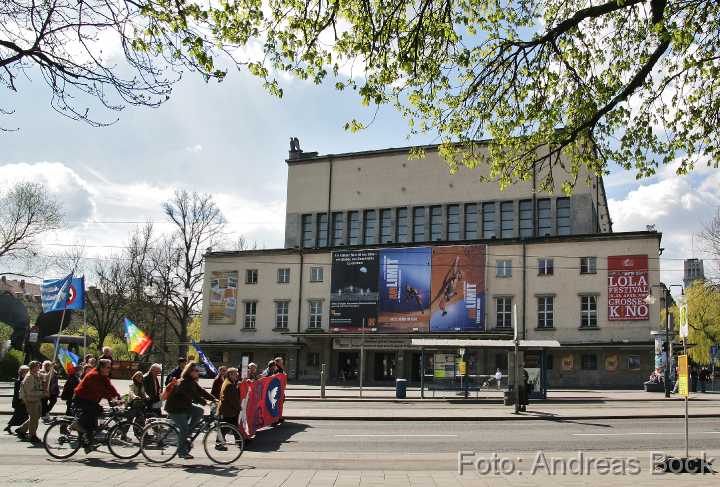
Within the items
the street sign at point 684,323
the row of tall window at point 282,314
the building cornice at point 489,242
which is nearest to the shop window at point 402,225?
the building cornice at point 489,242

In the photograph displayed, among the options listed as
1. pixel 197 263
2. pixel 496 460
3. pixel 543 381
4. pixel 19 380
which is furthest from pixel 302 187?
pixel 496 460

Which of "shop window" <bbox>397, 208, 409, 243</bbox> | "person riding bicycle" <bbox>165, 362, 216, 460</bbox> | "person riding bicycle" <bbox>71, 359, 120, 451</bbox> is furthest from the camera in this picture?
"shop window" <bbox>397, 208, 409, 243</bbox>

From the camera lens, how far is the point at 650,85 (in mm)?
13617

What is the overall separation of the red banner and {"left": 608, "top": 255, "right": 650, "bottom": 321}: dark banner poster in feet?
103

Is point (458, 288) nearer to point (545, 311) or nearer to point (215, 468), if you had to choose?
point (545, 311)

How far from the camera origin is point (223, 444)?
12.5m

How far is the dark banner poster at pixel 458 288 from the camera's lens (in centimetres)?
4856

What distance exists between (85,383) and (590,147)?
11.6 m

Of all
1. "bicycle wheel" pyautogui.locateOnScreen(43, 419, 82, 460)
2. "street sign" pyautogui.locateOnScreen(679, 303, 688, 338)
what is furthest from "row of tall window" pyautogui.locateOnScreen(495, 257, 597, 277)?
"bicycle wheel" pyautogui.locateOnScreen(43, 419, 82, 460)

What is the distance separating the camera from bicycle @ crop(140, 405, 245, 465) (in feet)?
40.5

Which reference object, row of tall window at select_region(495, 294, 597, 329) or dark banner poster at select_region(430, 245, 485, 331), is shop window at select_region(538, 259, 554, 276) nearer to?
row of tall window at select_region(495, 294, 597, 329)

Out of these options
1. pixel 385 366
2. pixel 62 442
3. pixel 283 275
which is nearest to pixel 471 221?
pixel 385 366

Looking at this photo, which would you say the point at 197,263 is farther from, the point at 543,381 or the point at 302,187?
the point at 543,381

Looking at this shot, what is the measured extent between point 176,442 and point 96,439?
1849 millimetres
